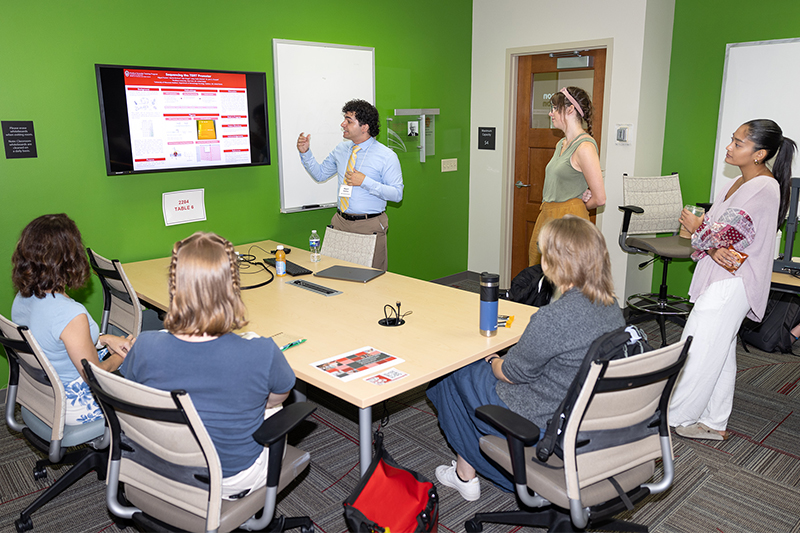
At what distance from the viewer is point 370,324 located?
2.64 meters

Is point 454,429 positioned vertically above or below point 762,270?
below

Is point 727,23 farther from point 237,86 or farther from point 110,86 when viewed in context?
point 110,86

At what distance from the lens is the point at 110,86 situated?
11.7 feet

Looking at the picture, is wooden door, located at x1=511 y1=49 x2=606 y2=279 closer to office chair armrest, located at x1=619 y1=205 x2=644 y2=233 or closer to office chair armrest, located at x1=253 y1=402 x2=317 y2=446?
office chair armrest, located at x1=619 y1=205 x2=644 y2=233

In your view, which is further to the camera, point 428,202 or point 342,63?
point 428,202

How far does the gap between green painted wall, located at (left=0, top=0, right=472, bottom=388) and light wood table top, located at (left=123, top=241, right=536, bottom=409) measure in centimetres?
59

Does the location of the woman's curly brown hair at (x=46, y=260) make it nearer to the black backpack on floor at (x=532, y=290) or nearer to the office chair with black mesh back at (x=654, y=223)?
the black backpack on floor at (x=532, y=290)

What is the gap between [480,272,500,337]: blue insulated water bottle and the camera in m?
2.39

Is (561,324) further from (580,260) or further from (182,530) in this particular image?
(182,530)

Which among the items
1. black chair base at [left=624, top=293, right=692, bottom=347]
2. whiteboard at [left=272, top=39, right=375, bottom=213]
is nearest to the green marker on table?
whiteboard at [left=272, top=39, right=375, bottom=213]

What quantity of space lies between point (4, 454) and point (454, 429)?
2.31 m

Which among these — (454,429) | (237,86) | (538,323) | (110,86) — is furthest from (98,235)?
(538,323)

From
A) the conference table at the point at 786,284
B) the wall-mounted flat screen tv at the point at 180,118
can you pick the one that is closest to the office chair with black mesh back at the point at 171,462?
the wall-mounted flat screen tv at the point at 180,118

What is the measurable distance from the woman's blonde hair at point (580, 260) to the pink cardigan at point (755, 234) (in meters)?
1.15
